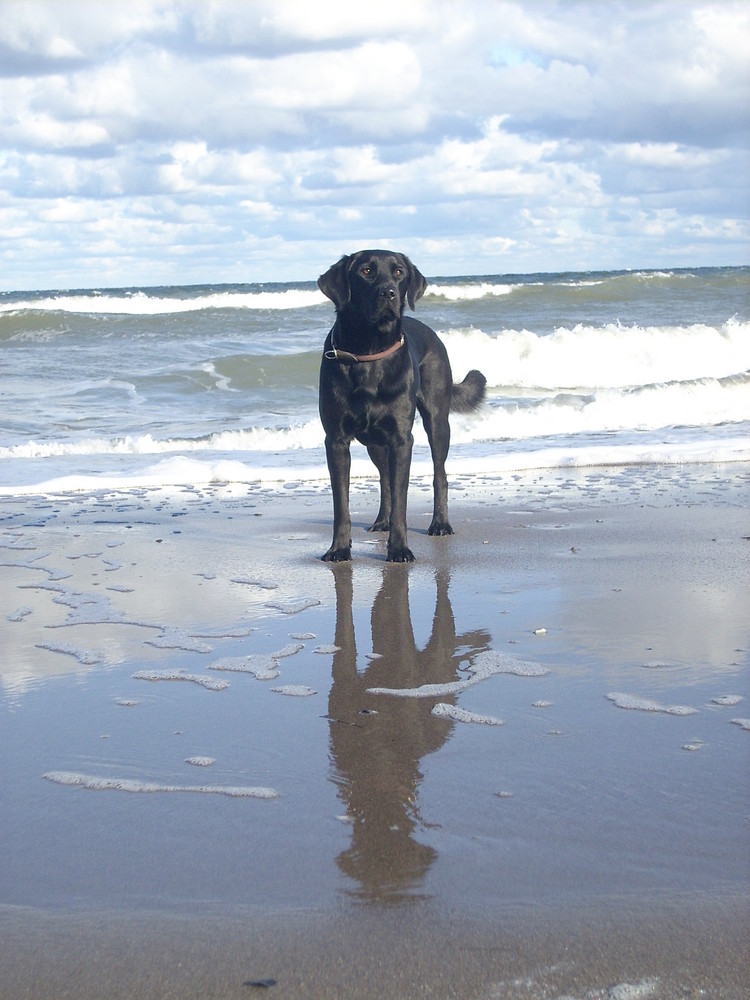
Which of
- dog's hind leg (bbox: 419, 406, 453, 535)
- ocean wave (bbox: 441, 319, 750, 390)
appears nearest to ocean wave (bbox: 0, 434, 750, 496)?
dog's hind leg (bbox: 419, 406, 453, 535)

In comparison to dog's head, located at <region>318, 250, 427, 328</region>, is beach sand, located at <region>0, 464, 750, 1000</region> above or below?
below

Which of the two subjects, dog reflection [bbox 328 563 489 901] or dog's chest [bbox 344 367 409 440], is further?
dog's chest [bbox 344 367 409 440]

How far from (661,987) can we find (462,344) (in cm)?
2091

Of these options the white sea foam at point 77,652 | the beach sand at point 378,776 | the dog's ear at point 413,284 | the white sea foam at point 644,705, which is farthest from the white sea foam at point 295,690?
the dog's ear at point 413,284

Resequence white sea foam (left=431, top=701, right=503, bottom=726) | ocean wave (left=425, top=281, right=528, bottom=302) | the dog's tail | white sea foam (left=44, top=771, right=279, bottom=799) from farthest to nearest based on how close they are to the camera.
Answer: ocean wave (left=425, top=281, right=528, bottom=302), the dog's tail, white sea foam (left=431, top=701, right=503, bottom=726), white sea foam (left=44, top=771, right=279, bottom=799)

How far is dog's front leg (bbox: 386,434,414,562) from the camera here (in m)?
5.39

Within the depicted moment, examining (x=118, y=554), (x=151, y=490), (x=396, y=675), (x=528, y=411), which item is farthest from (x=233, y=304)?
(x=396, y=675)

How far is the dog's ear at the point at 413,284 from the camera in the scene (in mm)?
5613

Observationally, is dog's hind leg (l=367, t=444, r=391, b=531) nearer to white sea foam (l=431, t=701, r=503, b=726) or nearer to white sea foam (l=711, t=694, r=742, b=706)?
white sea foam (l=431, t=701, r=503, b=726)

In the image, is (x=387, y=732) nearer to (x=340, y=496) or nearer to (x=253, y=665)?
(x=253, y=665)

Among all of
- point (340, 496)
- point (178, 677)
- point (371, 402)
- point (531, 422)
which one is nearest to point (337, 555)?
point (340, 496)

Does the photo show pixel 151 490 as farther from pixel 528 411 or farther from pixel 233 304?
pixel 233 304

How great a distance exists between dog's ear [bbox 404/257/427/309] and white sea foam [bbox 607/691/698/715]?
9.40 feet

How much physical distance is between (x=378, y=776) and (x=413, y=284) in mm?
3473
